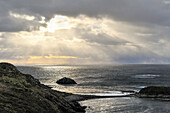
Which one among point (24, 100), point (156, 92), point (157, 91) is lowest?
point (156, 92)

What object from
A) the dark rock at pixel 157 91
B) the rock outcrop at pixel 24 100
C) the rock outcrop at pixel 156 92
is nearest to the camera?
the rock outcrop at pixel 24 100

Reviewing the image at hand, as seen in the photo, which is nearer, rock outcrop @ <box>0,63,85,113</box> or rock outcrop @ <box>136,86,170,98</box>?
rock outcrop @ <box>0,63,85,113</box>

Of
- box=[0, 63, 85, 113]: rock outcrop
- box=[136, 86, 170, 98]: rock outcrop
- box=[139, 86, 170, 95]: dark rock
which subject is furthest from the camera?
box=[139, 86, 170, 95]: dark rock

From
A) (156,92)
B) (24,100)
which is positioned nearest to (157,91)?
(156,92)

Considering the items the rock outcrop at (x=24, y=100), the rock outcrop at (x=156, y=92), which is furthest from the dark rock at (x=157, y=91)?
the rock outcrop at (x=24, y=100)

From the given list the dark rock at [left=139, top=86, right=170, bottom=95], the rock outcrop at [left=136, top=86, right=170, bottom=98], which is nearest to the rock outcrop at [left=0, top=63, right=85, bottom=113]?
the rock outcrop at [left=136, top=86, right=170, bottom=98]

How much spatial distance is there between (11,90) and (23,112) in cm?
1028

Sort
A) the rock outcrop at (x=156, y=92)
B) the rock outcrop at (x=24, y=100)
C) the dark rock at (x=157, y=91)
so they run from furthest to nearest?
1. the dark rock at (x=157, y=91)
2. the rock outcrop at (x=156, y=92)
3. the rock outcrop at (x=24, y=100)

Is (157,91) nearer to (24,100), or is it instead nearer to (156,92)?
(156,92)

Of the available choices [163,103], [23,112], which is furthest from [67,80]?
[23,112]

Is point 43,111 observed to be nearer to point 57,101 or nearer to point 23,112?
point 23,112

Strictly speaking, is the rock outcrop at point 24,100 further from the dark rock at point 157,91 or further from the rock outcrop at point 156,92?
the dark rock at point 157,91

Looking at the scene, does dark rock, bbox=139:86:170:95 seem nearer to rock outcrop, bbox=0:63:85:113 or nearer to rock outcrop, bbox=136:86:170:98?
rock outcrop, bbox=136:86:170:98

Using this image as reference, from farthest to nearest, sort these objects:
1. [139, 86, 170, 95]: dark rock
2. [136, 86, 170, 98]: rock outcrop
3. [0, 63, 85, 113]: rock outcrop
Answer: [139, 86, 170, 95]: dark rock, [136, 86, 170, 98]: rock outcrop, [0, 63, 85, 113]: rock outcrop
